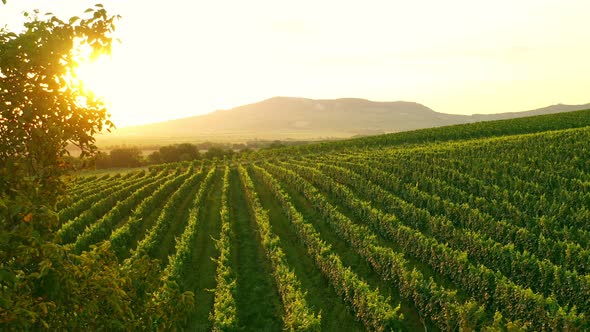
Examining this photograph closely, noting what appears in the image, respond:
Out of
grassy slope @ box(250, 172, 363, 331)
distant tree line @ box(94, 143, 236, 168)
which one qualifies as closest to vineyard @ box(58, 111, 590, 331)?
grassy slope @ box(250, 172, 363, 331)

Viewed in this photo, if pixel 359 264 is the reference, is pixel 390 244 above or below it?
above

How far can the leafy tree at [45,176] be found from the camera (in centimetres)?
425

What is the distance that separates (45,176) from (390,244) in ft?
64.4

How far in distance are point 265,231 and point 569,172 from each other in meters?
24.4

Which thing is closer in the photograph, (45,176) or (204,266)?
(45,176)

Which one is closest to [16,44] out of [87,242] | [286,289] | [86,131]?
[86,131]

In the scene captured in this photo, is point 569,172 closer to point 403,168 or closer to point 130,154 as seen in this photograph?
point 403,168

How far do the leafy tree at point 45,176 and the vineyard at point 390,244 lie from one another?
518 mm

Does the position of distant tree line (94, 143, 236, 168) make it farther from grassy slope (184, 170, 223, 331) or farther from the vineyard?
grassy slope (184, 170, 223, 331)

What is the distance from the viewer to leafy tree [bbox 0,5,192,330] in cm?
425

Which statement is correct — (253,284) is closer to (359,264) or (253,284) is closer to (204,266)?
(204,266)

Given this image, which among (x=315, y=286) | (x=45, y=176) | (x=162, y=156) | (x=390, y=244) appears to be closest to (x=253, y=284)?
(x=315, y=286)

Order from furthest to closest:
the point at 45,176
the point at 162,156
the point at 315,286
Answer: the point at 162,156
the point at 315,286
the point at 45,176

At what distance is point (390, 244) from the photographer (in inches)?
854
